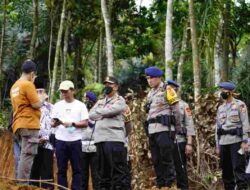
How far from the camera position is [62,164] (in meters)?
8.95

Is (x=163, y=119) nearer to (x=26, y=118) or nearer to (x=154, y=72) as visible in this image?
(x=154, y=72)

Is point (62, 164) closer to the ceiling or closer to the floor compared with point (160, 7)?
closer to the floor

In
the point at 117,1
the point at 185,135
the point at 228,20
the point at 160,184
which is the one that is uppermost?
the point at 117,1

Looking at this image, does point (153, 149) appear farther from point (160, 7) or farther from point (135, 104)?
point (160, 7)

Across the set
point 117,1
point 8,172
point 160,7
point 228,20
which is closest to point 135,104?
point 8,172

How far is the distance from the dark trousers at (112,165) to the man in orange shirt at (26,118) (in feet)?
3.65

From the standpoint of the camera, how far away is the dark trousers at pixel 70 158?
29.2 feet

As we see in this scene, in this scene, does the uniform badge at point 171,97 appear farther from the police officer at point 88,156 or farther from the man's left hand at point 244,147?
the police officer at point 88,156

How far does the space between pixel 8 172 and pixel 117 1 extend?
937 centimetres

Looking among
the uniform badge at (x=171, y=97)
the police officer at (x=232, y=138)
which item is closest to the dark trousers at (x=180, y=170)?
the police officer at (x=232, y=138)

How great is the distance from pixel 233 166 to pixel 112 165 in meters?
2.13

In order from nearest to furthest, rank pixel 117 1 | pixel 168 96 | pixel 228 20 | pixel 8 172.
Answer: pixel 168 96, pixel 8 172, pixel 228 20, pixel 117 1

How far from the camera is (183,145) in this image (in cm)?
1005

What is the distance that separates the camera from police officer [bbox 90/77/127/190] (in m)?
8.77
